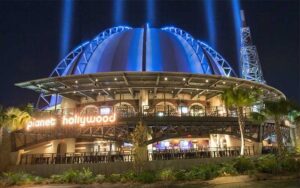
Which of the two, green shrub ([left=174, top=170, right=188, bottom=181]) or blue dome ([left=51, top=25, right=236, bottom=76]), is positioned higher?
blue dome ([left=51, top=25, right=236, bottom=76])

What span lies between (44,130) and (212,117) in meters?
22.6

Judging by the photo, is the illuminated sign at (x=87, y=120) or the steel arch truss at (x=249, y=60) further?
the steel arch truss at (x=249, y=60)

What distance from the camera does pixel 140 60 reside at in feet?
159

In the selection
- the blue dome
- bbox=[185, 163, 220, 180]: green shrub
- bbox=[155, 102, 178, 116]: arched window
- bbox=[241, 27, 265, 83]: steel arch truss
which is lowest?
bbox=[185, 163, 220, 180]: green shrub

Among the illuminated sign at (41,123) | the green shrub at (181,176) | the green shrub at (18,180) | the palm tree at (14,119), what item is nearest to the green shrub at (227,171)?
the green shrub at (181,176)

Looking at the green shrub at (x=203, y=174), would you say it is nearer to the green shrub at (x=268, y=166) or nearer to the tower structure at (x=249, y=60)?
the green shrub at (x=268, y=166)

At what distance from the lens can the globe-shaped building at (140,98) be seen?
1385 inches

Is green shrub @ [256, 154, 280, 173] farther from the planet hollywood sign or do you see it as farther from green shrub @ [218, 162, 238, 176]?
the planet hollywood sign

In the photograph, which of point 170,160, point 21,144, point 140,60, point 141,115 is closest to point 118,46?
point 140,60

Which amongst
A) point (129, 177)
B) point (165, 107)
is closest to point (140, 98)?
point (165, 107)

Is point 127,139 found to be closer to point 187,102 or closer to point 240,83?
point 187,102

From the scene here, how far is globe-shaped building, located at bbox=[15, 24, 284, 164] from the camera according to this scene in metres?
35.2

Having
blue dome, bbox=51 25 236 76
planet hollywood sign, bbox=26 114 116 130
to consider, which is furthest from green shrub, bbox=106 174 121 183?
blue dome, bbox=51 25 236 76

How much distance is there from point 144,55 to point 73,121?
68.6 feet
